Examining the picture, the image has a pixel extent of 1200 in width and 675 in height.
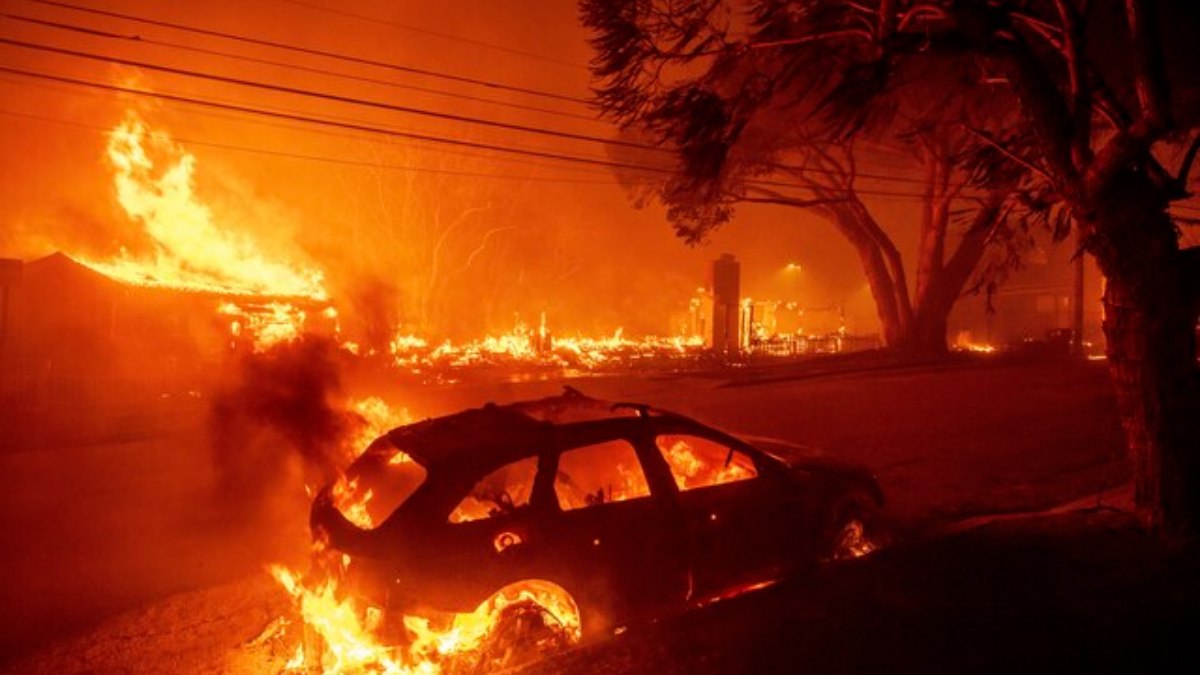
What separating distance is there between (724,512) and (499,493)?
1539mm

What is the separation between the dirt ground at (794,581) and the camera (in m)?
3.95

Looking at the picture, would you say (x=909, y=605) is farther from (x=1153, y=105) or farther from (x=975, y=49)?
(x=975, y=49)

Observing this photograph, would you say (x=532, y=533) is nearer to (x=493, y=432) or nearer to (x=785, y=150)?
(x=493, y=432)

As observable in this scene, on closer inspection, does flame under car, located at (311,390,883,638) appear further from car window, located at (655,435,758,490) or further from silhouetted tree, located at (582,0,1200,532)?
silhouetted tree, located at (582,0,1200,532)

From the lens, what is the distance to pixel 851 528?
576 cm

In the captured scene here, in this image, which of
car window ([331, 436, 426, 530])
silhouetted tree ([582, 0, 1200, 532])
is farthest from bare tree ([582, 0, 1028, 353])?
car window ([331, 436, 426, 530])

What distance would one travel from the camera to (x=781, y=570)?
5273mm

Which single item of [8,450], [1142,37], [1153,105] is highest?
[1142,37]

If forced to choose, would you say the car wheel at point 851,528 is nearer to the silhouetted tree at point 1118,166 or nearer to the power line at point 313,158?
the silhouetted tree at point 1118,166

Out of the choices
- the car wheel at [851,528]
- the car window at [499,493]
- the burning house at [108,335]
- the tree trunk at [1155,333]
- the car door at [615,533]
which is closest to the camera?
the car window at [499,493]

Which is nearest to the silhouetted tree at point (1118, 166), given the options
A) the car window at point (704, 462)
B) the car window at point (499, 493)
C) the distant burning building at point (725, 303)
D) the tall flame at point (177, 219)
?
the car window at point (704, 462)

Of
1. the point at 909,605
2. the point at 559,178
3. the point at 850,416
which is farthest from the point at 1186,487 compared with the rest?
the point at 559,178

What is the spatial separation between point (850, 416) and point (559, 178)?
34883mm

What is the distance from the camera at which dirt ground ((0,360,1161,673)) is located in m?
3.95
